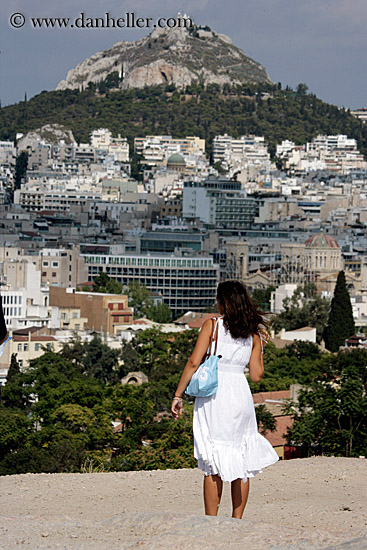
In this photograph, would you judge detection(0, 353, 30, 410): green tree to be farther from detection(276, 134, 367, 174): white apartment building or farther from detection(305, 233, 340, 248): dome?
detection(276, 134, 367, 174): white apartment building

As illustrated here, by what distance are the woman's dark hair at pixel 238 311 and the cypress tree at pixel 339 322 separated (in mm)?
40988

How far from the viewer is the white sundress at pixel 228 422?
696 centimetres

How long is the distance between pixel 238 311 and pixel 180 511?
1.89 meters

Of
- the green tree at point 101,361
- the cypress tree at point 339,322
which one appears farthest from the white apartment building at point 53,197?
the green tree at point 101,361

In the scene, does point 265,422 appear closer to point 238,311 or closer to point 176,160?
point 238,311

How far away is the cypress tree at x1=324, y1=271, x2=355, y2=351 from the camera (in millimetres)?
48219

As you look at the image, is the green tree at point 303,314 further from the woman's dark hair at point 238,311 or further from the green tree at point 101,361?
the woman's dark hair at point 238,311

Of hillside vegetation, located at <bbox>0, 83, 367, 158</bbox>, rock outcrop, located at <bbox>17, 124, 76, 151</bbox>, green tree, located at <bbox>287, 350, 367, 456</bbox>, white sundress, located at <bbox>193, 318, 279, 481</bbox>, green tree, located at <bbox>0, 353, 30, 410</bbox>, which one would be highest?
hillside vegetation, located at <bbox>0, 83, 367, 158</bbox>

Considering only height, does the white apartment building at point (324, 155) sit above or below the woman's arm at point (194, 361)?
above

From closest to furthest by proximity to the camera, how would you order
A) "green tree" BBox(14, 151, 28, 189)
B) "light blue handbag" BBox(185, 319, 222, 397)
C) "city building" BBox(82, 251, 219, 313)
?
"light blue handbag" BBox(185, 319, 222, 397), "city building" BBox(82, 251, 219, 313), "green tree" BBox(14, 151, 28, 189)

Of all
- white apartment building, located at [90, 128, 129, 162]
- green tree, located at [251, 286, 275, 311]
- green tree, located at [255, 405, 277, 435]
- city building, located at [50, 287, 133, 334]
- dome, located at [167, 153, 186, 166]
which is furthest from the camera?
white apartment building, located at [90, 128, 129, 162]

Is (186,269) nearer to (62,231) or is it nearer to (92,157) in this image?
(62,231)

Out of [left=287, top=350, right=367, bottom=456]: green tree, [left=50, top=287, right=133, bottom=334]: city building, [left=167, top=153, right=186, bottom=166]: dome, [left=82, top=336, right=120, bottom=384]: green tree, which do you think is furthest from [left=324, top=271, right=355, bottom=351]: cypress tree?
[left=167, top=153, right=186, bottom=166]: dome

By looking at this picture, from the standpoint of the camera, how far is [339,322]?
48.9m
